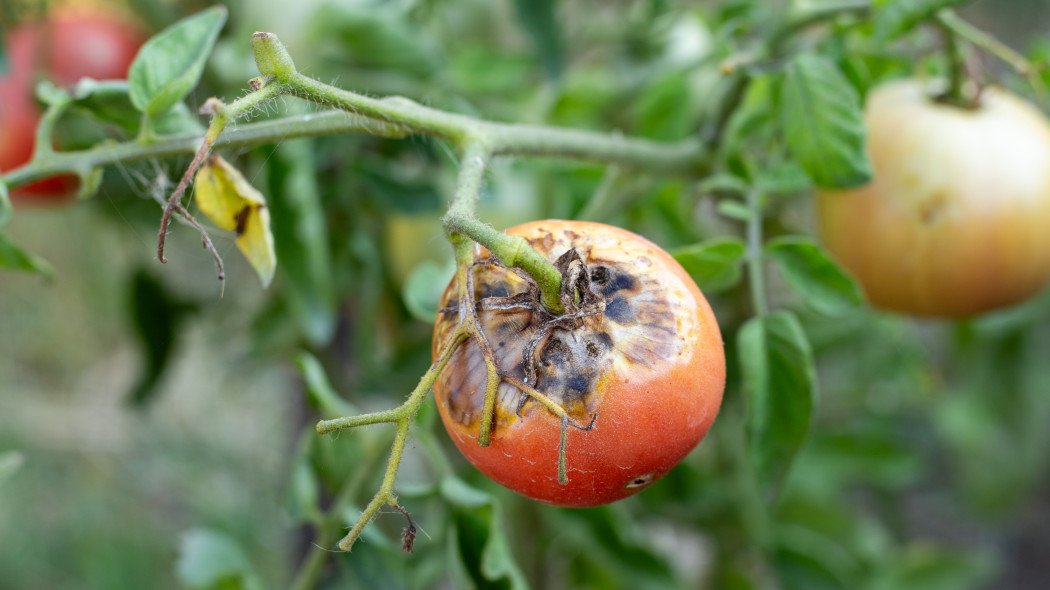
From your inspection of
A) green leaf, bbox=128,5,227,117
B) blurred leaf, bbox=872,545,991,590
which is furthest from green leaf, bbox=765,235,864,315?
blurred leaf, bbox=872,545,991,590

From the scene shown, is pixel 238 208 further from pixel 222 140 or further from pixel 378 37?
pixel 378 37

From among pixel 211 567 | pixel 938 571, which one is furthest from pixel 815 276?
pixel 938 571

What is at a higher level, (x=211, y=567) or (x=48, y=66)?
(x=48, y=66)

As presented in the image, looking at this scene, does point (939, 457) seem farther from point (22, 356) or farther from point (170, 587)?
point (22, 356)

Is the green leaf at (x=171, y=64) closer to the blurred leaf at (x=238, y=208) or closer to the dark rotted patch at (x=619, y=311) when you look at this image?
the blurred leaf at (x=238, y=208)

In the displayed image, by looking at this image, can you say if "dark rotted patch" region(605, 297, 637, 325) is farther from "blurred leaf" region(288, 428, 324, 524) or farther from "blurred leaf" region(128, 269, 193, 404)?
"blurred leaf" region(128, 269, 193, 404)
